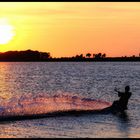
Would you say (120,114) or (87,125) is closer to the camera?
(87,125)

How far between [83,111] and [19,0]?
19139 millimetres

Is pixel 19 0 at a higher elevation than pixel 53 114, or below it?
higher

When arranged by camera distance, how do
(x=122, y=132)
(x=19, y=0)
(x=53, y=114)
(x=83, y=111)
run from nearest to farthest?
(x=19, y=0) → (x=122, y=132) → (x=53, y=114) → (x=83, y=111)

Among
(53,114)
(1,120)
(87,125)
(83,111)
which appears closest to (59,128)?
(87,125)

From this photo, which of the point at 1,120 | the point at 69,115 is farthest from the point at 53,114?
the point at 1,120

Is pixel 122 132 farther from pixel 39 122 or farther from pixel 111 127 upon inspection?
pixel 39 122

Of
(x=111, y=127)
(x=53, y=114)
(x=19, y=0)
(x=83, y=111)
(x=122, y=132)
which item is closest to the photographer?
(x=19, y=0)

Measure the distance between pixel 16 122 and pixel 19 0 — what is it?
46.6 ft

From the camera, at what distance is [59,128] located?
16203 millimetres

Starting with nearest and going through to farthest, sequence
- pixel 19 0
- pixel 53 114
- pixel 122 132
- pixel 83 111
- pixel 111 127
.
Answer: pixel 19 0 < pixel 122 132 < pixel 111 127 < pixel 53 114 < pixel 83 111

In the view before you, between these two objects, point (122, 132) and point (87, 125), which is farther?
point (87, 125)

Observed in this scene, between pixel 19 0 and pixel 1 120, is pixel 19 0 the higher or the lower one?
the higher one

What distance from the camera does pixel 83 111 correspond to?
73.2ft

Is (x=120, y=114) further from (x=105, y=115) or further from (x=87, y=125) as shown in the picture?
(x=87, y=125)
